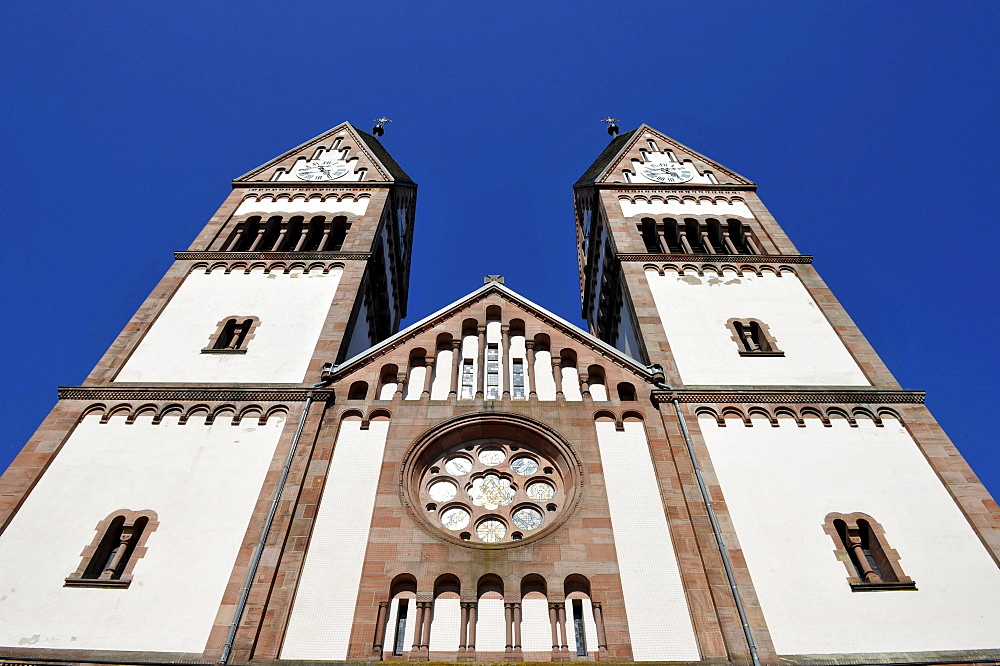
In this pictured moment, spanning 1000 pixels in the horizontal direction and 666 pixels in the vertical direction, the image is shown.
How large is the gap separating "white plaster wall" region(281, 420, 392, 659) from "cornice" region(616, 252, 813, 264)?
29.5 feet

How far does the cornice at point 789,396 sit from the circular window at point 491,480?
8.67ft

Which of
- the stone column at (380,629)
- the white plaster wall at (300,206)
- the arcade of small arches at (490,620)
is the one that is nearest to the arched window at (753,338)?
the arcade of small arches at (490,620)

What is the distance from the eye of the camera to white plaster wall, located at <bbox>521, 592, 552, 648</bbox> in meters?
11.2

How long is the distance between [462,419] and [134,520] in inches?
222

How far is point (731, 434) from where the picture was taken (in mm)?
14992

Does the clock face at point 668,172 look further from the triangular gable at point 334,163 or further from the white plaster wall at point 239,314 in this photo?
the white plaster wall at point 239,314

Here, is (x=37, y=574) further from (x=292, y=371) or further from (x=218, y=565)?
(x=292, y=371)

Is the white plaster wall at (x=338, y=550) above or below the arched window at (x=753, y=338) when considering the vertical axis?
below

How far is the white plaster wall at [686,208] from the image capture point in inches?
952

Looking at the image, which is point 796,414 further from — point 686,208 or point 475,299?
point 686,208

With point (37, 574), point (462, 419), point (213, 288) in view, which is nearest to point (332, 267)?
point (213, 288)

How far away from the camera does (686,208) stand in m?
24.5


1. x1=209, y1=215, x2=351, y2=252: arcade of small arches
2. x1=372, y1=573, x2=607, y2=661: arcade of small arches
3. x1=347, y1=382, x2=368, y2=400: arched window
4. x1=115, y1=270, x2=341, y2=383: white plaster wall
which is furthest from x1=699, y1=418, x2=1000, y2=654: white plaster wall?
x1=209, y1=215, x2=351, y2=252: arcade of small arches

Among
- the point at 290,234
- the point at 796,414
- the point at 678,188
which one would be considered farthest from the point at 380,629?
the point at 678,188
